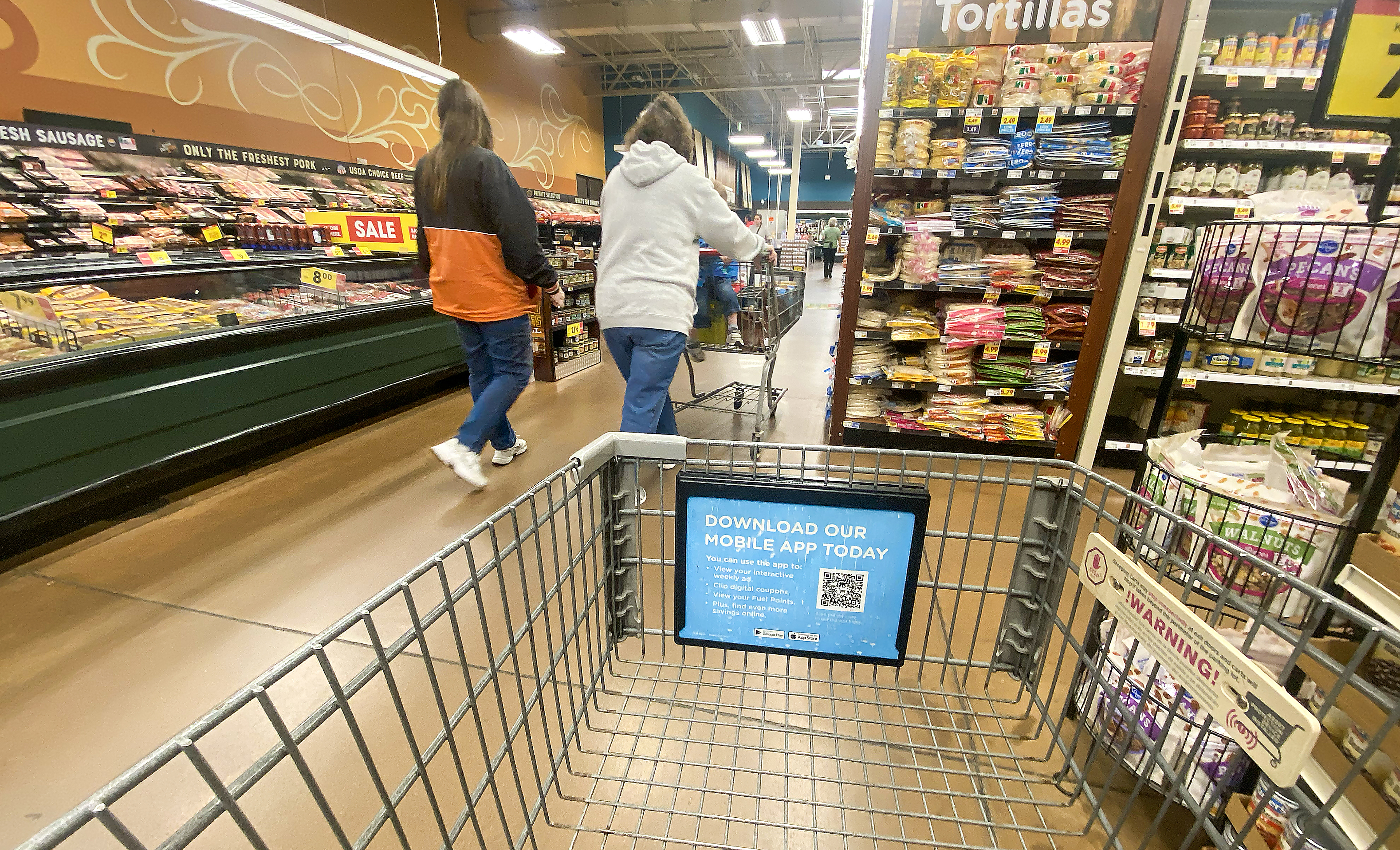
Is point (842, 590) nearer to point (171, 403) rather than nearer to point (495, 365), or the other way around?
point (495, 365)

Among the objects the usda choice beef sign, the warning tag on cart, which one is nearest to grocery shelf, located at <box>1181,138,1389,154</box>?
the usda choice beef sign

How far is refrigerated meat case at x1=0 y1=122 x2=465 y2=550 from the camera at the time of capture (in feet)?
7.68

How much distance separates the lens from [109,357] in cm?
245

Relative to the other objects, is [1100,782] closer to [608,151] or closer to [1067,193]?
[1067,193]

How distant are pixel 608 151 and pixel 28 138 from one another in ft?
32.8

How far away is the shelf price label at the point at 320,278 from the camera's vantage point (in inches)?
140

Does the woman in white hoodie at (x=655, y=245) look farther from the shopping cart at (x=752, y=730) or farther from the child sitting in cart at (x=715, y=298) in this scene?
the shopping cart at (x=752, y=730)

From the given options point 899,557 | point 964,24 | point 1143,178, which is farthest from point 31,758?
point 1143,178

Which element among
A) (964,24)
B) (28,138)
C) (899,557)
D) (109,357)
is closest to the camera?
(899,557)

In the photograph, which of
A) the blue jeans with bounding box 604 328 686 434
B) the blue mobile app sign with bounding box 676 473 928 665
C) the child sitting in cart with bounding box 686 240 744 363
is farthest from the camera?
the child sitting in cart with bounding box 686 240 744 363

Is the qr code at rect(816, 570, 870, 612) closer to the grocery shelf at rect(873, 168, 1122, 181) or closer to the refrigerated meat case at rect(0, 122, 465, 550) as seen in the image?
the grocery shelf at rect(873, 168, 1122, 181)

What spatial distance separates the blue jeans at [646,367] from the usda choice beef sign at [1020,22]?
198 centimetres

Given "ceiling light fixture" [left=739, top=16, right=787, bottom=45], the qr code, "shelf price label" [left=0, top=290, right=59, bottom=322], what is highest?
"ceiling light fixture" [left=739, top=16, right=787, bottom=45]

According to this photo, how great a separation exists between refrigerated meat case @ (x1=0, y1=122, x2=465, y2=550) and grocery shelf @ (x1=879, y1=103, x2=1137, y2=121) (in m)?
3.48
